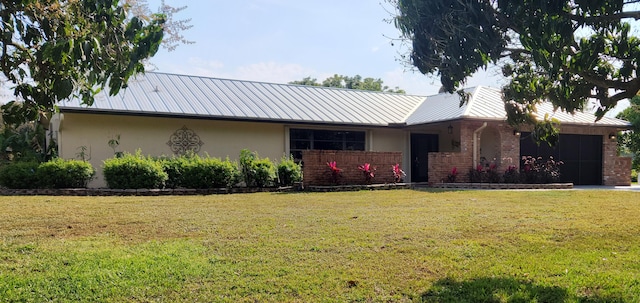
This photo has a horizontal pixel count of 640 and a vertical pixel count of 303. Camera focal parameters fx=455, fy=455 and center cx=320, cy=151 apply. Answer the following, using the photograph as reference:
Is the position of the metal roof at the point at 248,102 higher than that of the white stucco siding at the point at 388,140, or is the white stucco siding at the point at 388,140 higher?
the metal roof at the point at 248,102

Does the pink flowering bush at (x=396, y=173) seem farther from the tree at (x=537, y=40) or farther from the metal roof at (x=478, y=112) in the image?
the tree at (x=537, y=40)

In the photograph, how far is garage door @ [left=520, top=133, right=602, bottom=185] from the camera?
17.5m

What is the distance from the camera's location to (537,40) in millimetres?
3730

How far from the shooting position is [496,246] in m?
5.47

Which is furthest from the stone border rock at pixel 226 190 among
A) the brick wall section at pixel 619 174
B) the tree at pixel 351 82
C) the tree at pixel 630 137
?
the tree at pixel 351 82

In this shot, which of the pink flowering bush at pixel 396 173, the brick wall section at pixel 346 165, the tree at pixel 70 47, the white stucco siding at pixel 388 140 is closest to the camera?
the tree at pixel 70 47

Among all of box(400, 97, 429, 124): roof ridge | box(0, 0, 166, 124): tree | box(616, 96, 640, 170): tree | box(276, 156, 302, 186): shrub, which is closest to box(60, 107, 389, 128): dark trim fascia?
box(400, 97, 429, 124): roof ridge

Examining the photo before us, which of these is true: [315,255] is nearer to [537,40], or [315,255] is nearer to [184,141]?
[537,40]

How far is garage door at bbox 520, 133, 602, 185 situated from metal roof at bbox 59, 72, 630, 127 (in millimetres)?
901

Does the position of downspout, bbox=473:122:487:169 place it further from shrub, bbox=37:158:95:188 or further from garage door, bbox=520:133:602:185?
shrub, bbox=37:158:95:188

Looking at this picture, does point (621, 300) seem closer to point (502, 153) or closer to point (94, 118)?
point (502, 153)

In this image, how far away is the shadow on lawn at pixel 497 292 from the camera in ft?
12.5

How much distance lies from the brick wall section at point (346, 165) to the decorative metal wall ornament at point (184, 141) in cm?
403

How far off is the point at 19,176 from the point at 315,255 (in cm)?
968
